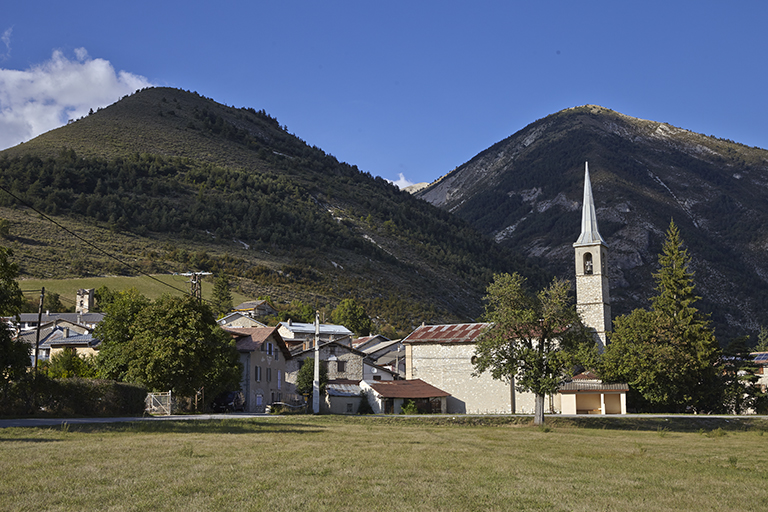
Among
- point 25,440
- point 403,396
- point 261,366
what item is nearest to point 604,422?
point 403,396

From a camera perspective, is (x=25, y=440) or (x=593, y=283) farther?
(x=593, y=283)

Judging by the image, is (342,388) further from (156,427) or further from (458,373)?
(156,427)

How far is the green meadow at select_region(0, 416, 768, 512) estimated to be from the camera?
1095 cm

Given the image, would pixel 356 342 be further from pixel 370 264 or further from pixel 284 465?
pixel 284 465

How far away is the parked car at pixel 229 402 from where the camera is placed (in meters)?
51.3

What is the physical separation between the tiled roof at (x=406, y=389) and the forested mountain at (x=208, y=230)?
2220 inches

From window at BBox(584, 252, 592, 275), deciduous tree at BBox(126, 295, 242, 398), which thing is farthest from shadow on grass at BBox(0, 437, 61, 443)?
window at BBox(584, 252, 592, 275)

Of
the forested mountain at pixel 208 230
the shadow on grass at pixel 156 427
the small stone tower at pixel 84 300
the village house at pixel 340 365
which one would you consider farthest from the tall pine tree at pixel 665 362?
the small stone tower at pixel 84 300

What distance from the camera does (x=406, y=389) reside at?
6175 centimetres

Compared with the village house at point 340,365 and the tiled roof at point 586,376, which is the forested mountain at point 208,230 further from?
the tiled roof at point 586,376

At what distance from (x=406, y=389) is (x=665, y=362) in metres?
22.5

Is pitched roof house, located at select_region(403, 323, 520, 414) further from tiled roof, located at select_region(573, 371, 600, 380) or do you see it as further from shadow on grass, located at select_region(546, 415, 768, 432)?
shadow on grass, located at select_region(546, 415, 768, 432)

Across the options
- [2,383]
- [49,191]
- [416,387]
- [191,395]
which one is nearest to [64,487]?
[2,383]

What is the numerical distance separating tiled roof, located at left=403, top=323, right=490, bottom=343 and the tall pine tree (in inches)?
530
